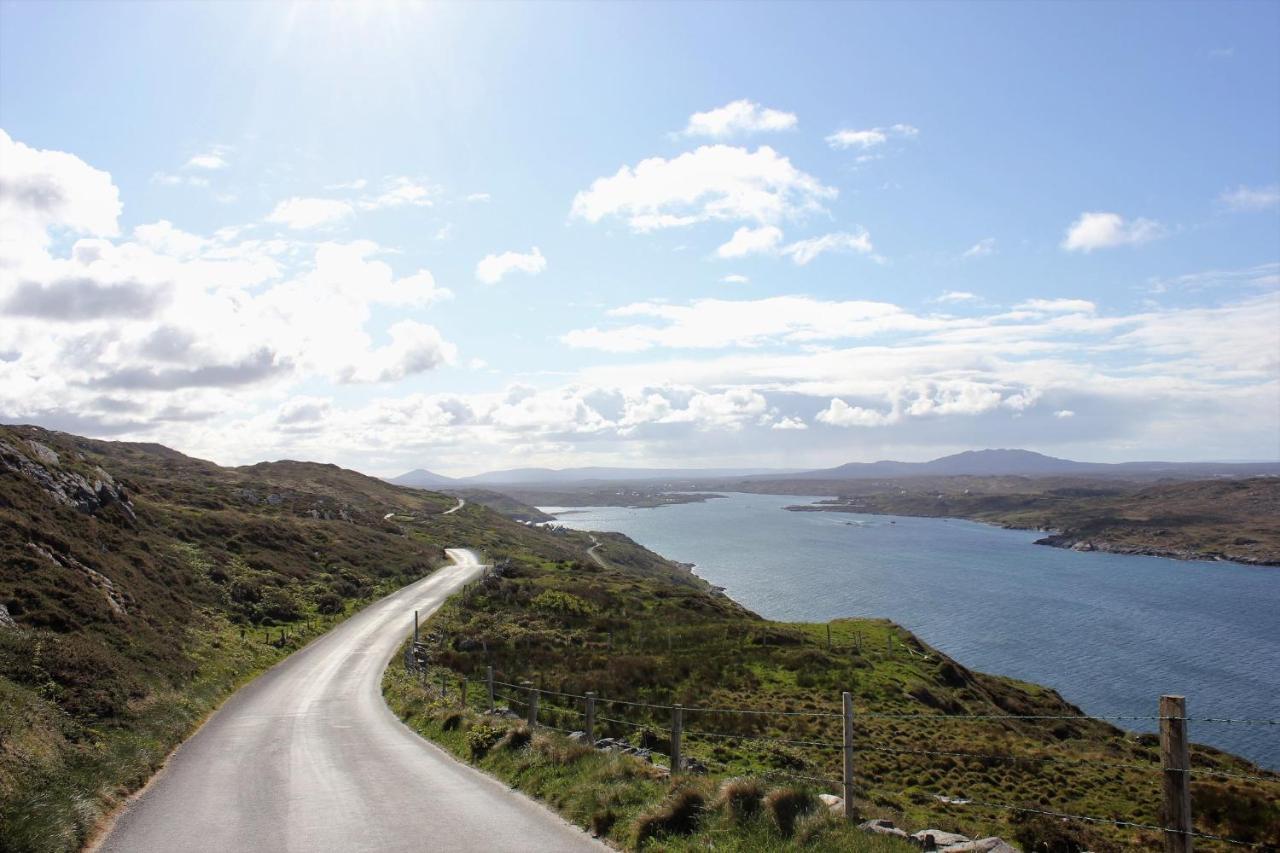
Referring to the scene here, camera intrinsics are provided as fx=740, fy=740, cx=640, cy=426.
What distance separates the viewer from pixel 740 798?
11.2 meters

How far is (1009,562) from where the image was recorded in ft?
506

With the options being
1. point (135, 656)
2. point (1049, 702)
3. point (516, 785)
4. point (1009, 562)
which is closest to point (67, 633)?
point (135, 656)

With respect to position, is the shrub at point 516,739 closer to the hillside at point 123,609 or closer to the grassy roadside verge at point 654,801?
the grassy roadside verge at point 654,801

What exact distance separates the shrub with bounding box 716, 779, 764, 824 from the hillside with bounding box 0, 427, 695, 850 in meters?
10.2

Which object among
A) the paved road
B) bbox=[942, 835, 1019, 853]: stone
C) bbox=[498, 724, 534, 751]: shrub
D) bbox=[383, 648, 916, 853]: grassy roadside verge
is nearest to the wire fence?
bbox=[383, 648, 916, 853]: grassy roadside verge

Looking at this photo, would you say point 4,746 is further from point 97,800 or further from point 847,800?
point 847,800

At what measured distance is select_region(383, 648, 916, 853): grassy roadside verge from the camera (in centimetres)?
1017

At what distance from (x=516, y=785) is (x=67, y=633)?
62.0 feet

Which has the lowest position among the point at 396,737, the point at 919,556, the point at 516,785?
the point at 919,556

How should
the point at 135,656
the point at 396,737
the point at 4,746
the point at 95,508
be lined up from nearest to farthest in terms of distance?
the point at 4,746, the point at 396,737, the point at 135,656, the point at 95,508

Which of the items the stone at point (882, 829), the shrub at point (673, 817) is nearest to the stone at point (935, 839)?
the stone at point (882, 829)

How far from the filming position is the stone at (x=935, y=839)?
10.1 meters

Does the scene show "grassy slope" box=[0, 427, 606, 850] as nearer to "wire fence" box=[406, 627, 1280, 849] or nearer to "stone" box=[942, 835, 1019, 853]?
"wire fence" box=[406, 627, 1280, 849]

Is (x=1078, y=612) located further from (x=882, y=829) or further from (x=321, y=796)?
(x=321, y=796)
